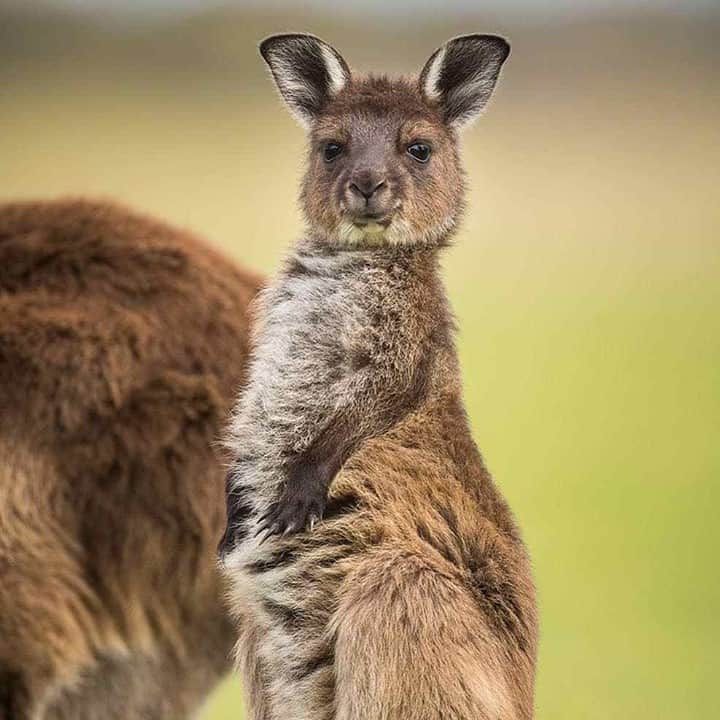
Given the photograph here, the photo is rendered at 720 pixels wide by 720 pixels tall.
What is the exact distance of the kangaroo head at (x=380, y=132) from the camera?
166 inches

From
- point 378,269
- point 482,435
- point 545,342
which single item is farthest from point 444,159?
point 545,342

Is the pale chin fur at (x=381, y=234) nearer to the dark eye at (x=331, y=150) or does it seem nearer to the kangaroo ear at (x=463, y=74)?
the dark eye at (x=331, y=150)

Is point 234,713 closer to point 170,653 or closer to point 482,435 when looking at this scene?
point 170,653

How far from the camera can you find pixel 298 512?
4.12m

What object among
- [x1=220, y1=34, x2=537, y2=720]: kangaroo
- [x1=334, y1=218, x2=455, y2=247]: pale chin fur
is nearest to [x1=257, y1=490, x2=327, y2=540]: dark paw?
[x1=220, y1=34, x2=537, y2=720]: kangaroo

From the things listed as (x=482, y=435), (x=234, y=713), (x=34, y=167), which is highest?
(x=34, y=167)

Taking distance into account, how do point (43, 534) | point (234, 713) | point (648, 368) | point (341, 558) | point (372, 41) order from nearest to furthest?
point (341, 558)
point (43, 534)
point (234, 713)
point (648, 368)
point (372, 41)

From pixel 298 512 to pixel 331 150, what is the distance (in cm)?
88

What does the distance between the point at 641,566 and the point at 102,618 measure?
7.78 meters

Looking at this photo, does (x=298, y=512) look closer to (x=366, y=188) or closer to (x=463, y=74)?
(x=366, y=188)

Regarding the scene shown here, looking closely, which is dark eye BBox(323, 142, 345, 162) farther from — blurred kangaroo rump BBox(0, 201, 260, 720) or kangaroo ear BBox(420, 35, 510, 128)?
blurred kangaroo rump BBox(0, 201, 260, 720)

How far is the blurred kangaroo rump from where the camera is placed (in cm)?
562

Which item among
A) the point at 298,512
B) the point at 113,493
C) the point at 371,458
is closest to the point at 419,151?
the point at 371,458

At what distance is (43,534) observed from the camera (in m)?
5.65
